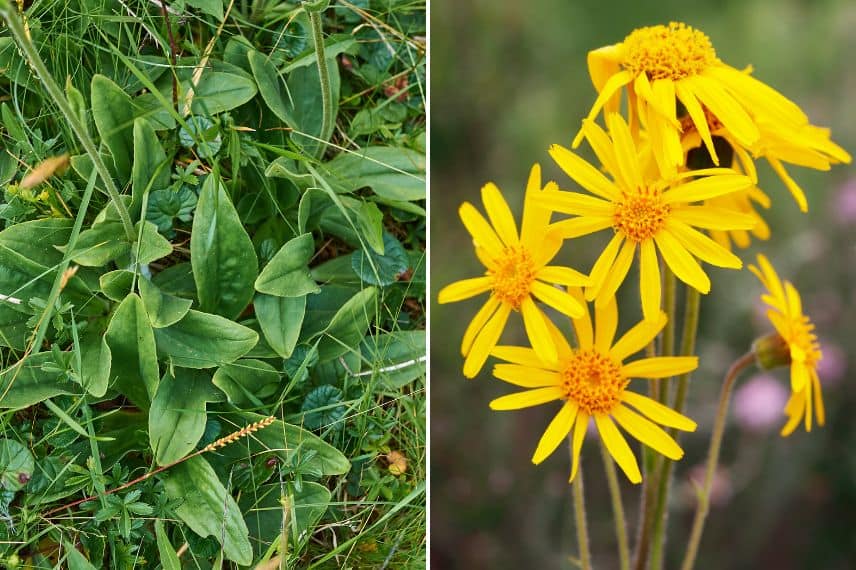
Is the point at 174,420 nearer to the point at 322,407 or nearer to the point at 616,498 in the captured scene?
the point at 322,407

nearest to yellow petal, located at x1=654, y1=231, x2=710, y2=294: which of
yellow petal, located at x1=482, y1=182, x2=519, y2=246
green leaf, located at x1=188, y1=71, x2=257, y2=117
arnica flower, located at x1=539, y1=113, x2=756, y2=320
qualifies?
arnica flower, located at x1=539, y1=113, x2=756, y2=320

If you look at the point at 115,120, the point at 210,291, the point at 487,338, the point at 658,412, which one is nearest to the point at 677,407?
the point at 658,412

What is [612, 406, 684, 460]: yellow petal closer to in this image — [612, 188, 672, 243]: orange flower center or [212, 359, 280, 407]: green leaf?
[612, 188, 672, 243]: orange flower center

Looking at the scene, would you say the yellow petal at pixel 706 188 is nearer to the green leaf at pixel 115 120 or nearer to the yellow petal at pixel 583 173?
the yellow petal at pixel 583 173

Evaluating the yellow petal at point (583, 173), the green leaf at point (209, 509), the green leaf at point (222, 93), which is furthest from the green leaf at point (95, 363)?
the yellow petal at point (583, 173)

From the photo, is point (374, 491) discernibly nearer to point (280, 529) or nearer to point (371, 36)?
point (280, 529)
